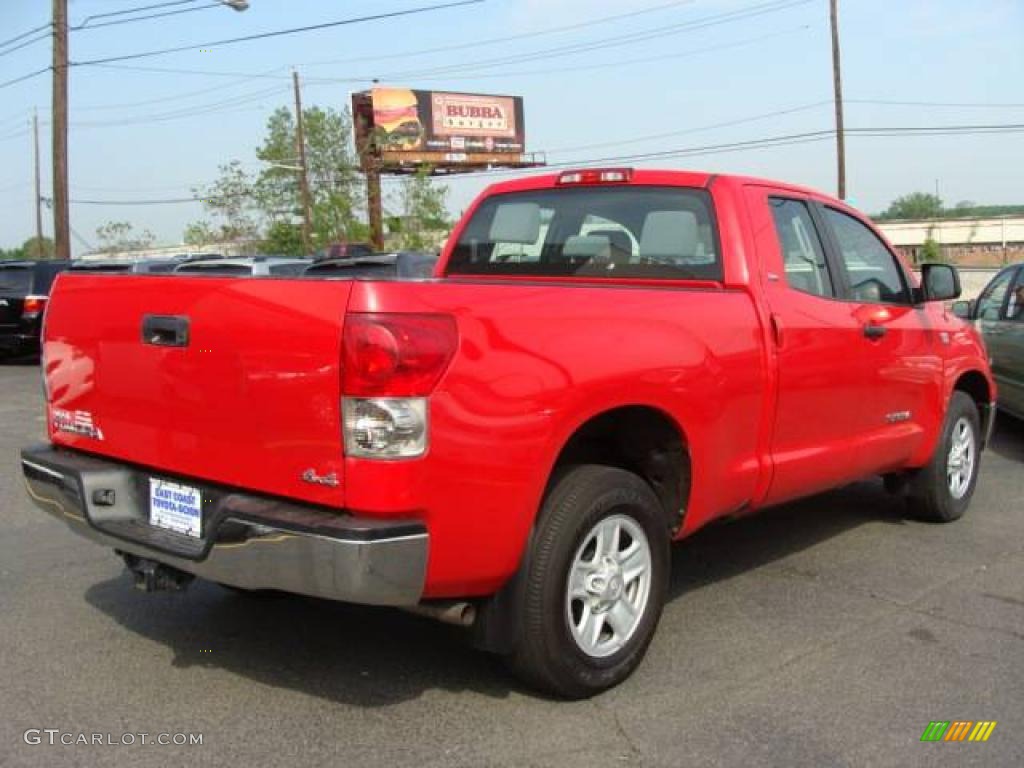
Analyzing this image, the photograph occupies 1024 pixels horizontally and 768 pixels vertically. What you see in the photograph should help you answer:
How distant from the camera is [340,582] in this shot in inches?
114

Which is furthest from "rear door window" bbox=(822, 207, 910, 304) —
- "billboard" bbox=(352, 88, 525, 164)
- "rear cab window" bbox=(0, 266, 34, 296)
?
"billboard" bbox=(352, 88, 525, 164)

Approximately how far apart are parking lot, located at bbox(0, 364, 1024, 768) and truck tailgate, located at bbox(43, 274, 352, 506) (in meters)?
0.85

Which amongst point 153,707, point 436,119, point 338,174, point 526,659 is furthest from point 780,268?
point 436,119

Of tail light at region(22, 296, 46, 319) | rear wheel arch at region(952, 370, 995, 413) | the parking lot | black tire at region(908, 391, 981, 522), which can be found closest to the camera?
the parking lot

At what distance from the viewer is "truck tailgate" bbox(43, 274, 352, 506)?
2.96m

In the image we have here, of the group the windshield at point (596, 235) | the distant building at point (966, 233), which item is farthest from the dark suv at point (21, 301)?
the distant building at point (966, 233)

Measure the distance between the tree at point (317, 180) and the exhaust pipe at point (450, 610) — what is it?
43209mm

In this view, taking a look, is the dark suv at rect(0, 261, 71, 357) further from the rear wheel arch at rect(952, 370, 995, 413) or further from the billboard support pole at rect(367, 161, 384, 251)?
the billboard support pole at rect(367, 161, 384, 251)

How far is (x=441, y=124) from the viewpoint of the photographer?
6594cm

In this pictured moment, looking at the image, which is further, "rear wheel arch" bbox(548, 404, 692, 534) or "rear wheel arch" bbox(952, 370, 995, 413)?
"rear wheel arch" bbox(952, 370, 995, 413)

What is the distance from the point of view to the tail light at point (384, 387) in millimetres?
2877

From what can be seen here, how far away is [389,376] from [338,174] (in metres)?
46.2

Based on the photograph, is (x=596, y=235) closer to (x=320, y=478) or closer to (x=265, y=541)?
(x=320, y=478)
